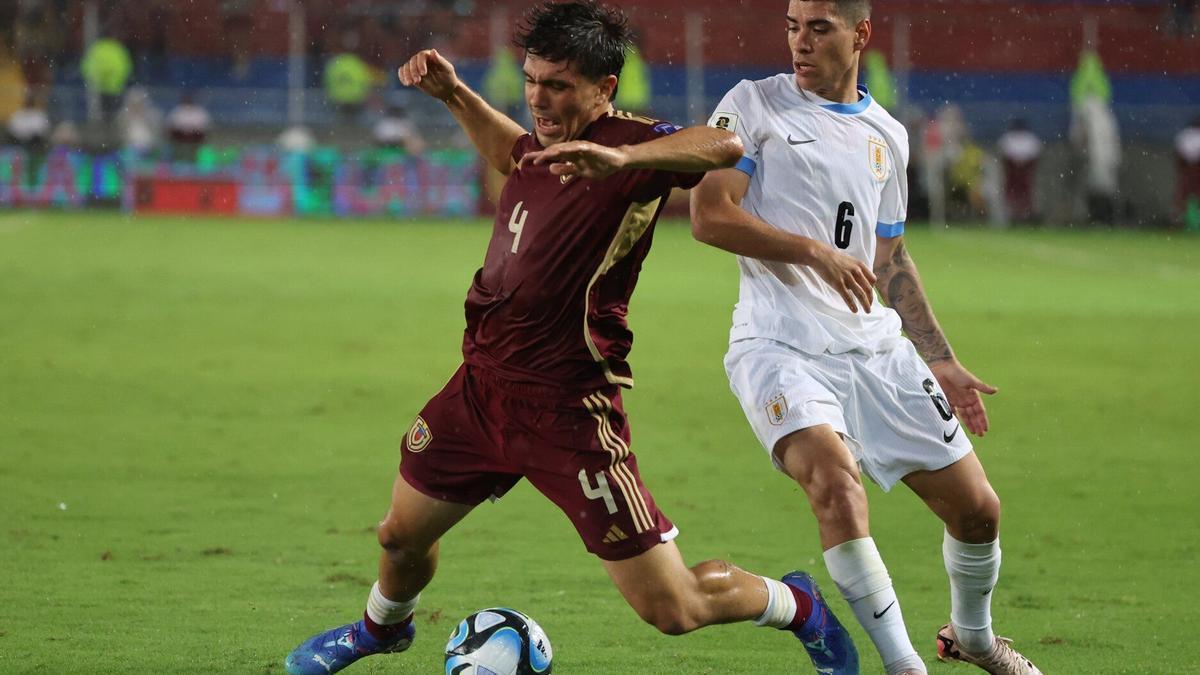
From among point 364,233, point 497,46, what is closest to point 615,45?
point 364,233

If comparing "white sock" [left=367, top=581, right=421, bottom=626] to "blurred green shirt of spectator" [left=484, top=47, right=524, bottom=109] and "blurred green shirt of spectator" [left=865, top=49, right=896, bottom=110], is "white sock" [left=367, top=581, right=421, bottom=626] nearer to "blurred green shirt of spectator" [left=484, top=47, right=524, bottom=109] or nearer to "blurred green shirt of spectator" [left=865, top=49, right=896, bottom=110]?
"blurred green shirt of spectator" [left=484, top=47, right=524, bottom=109]

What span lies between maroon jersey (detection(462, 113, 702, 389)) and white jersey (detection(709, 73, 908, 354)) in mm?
543

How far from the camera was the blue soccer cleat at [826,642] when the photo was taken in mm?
5145

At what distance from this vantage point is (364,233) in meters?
25.3

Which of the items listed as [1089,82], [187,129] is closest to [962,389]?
[187,129]

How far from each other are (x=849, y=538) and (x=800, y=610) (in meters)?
0.31

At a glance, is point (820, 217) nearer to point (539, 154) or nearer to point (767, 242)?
point (767, 242)

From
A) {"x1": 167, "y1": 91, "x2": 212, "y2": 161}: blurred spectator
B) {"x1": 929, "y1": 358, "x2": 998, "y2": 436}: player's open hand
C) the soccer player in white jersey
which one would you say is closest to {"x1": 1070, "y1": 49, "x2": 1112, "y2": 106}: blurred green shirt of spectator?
{"x1": 167, "y1": 91, "x2": 212, "y2": 161}: blurred spectator

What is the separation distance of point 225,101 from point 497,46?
4953 millimetres

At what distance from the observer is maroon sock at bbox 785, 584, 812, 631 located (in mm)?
5109

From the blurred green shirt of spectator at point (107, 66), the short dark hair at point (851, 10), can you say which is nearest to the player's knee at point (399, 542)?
the short dark hair at point (851, 10)

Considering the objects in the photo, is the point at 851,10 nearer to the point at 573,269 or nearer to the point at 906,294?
the point at 906,294

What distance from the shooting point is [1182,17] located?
3331cm

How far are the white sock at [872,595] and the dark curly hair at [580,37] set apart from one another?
1.49m
